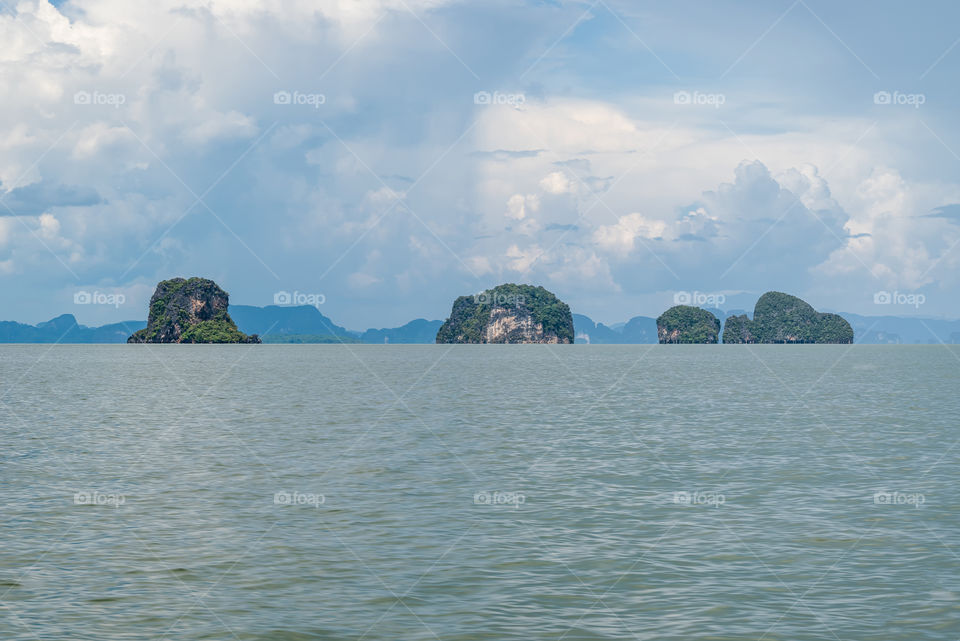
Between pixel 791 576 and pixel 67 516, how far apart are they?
22.4m

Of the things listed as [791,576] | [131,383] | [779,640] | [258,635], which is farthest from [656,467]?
[131,383]

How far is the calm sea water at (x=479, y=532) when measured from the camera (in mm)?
18641

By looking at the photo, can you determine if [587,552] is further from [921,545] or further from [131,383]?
[131,383]

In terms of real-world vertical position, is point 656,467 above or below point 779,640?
above

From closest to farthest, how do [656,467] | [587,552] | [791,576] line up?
[791,576]
[587,552]
[656,467]

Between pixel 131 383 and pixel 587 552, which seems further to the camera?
pixel 131 383

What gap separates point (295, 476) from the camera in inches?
1496

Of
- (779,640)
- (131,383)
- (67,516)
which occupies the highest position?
(131,383)

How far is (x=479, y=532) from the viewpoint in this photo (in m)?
26.8

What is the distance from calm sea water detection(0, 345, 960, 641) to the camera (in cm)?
1864

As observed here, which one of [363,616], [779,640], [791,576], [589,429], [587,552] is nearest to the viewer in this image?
[779,640]

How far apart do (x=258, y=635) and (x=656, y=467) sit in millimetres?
26155

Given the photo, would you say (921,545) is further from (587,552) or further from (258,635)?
(258,635)

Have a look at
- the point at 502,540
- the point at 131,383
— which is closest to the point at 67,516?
the point at 502,540
